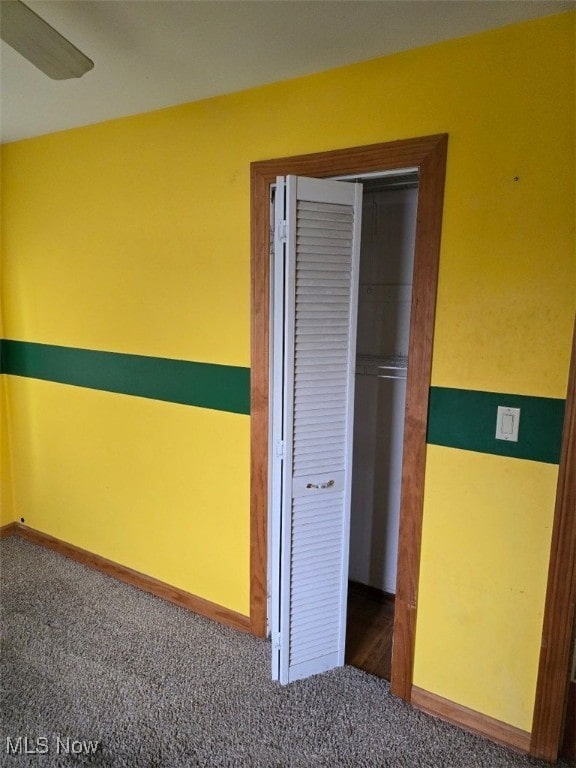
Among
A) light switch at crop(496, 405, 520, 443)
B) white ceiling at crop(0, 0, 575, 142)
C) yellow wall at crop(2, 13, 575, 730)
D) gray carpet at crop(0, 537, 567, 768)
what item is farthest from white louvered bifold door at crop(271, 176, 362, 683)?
light switch at crop(496, 405, 520, 443)

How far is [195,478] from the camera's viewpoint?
2320mm

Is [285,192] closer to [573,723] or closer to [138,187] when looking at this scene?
[138,187]

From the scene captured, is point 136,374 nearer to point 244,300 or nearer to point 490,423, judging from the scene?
point 244,300

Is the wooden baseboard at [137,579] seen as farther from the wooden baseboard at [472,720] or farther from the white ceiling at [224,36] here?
the white ceiling at [224,36]

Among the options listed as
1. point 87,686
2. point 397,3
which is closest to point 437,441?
point 397,3

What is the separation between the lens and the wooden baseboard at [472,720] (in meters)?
1.68

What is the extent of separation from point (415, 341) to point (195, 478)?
1.24m

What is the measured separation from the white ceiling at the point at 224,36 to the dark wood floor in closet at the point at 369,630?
237cm

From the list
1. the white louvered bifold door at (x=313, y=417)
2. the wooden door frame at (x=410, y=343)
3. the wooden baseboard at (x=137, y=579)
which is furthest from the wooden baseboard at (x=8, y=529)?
the white louvered bifold door at (x=313, y=417)

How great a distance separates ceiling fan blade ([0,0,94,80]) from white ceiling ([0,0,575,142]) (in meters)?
0.10

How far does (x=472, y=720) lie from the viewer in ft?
5.76

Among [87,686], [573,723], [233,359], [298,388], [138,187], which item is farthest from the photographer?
[138,187]

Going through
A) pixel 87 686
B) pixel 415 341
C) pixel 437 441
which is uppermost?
pixel 415 341

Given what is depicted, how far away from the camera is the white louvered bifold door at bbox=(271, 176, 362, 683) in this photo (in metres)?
1.73
